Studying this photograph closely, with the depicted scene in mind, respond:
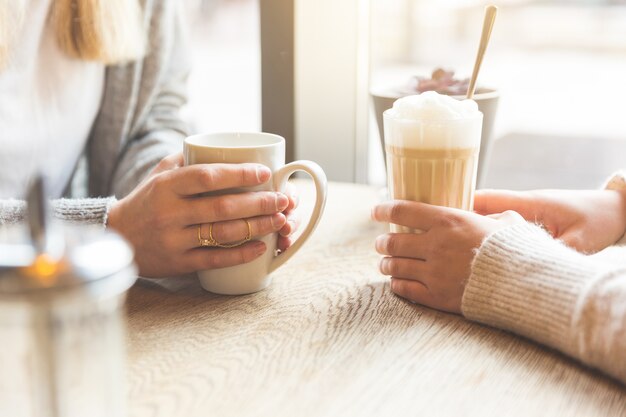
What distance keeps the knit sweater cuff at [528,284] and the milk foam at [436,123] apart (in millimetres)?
118

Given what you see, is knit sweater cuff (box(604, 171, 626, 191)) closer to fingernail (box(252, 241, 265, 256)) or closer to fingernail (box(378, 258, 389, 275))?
fingernail (box(378, 258, 389, 275))

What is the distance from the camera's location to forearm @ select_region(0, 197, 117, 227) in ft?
2.85

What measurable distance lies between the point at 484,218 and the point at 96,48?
75 cm

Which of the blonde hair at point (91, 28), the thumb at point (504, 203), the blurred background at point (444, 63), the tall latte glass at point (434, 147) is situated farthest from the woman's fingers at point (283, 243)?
the blurred background at point (444, 63)

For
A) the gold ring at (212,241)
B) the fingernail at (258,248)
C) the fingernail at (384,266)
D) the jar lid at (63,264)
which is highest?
the jar lid at (63,264)

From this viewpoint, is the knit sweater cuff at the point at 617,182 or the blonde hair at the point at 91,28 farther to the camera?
the blonde hair at the point at 91,28

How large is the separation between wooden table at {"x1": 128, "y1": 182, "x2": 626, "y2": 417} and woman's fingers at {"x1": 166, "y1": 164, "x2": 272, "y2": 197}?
0.44ft

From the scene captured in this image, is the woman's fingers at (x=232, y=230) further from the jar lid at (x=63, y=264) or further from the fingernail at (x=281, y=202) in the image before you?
the jar lid at (x=63, y=264)

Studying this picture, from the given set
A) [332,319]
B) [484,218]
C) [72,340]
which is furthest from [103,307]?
[484,218]

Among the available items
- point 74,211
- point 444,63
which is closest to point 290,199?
point 74,211

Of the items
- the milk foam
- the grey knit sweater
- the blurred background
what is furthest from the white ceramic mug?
the blurred background

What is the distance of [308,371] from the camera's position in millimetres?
635

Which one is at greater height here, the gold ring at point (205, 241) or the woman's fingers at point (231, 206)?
the woman's fingers at point (231, 206)

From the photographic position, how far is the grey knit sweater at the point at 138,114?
1.30 m
